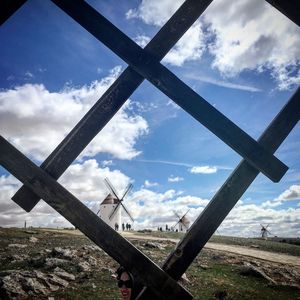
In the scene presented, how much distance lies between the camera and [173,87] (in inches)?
96.3

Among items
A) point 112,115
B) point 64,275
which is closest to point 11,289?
point 64,275

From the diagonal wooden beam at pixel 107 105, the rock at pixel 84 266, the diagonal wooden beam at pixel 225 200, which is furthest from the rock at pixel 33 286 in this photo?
the diagonal wooden beam at pixel 225 200

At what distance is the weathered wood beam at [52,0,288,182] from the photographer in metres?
2.42

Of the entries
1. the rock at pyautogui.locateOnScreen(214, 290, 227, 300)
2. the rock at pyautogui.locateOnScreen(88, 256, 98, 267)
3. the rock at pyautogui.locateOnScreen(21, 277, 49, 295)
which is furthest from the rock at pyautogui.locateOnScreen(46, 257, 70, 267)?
the rock at pyautogui.locateOnScreen(214, 290, 227, 300)

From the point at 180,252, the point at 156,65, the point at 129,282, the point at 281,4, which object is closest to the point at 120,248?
the point at 129,282

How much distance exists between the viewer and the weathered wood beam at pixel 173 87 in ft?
7.93

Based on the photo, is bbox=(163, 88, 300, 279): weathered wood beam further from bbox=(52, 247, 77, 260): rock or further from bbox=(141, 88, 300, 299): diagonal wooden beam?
bbox=(52, 247, 77, 260): rock

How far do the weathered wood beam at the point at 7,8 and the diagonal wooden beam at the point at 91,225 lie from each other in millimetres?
1048

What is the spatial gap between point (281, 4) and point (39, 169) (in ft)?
7.61

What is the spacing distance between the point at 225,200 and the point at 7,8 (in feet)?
7.39

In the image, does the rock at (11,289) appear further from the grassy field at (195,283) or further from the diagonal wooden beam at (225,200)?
the diagonal wooden beam at (225,200)

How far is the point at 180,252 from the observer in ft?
7.53

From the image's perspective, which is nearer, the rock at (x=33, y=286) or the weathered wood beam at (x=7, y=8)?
the weathered wood beam at (x=7, y=8)

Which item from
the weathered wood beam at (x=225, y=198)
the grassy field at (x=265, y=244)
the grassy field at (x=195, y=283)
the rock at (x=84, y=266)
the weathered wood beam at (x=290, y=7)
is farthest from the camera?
the grassy field at (x=265, y=244)
